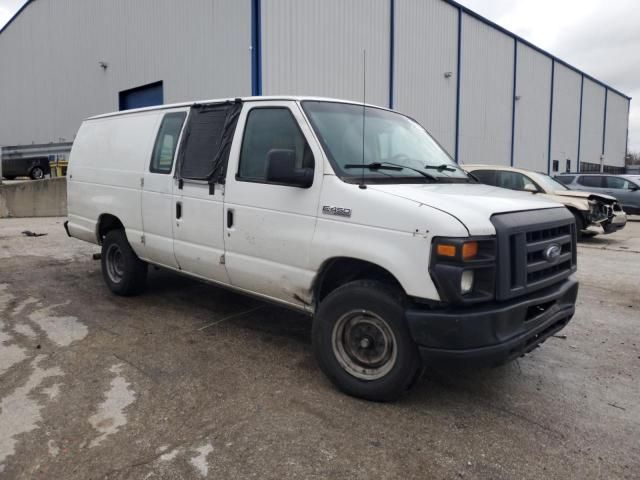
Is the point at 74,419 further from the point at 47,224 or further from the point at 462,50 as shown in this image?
the point at 462,50

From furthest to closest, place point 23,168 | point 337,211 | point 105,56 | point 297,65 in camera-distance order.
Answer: point 23,168, point 105,56, point 297,65, point 337,211

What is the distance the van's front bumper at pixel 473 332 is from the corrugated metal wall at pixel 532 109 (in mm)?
25298

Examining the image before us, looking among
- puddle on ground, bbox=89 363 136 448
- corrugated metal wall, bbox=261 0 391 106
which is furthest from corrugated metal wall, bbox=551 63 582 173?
puddle on ground, bbox=89 363 136 448

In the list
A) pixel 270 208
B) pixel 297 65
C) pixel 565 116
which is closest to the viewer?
pixel 270 208

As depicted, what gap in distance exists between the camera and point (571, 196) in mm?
11344

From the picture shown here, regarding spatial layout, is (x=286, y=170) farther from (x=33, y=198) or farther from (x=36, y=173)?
(x=36, y=173)

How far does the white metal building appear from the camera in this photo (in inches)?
526

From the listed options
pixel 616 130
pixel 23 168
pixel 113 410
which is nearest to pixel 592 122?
pixel 616 130

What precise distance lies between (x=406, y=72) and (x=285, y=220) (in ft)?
50.2

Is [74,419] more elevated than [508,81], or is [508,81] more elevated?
[508,81]

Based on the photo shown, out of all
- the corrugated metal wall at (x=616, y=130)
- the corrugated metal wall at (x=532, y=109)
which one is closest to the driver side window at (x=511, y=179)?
the corrugated metal wall at (x=532, y=109)

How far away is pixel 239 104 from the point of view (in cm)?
439

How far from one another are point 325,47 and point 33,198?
369 inches

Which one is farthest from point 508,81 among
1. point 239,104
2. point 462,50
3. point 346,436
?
point 346,436
